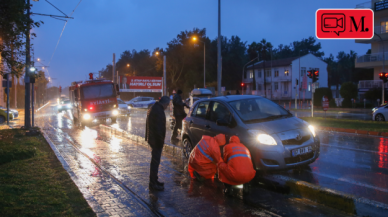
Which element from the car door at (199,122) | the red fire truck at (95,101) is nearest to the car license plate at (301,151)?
the car door at (199,122)

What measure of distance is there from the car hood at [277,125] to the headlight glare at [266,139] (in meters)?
0.10

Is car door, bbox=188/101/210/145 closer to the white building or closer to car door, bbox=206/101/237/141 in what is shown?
car door, bbox=206/101/237/141

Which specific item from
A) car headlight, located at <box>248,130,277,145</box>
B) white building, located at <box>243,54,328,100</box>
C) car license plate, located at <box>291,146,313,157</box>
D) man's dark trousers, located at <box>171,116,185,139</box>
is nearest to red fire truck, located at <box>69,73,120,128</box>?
man's dark trousers, located at <box>171,116,185,139</box>

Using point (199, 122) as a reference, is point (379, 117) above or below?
below

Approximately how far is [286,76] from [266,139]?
58.7m

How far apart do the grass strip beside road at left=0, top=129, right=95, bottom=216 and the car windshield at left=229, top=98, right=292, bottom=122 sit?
359 centimetres

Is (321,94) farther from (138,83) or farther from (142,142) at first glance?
(142,142)

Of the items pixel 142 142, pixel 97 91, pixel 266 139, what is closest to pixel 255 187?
pixel 266 139

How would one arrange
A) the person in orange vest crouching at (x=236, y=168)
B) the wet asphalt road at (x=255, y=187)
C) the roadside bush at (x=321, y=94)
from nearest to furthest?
the wet asphalt road at (x=255, y=187), the person in orange vest crouching at (x=236, y=168), the roadside bush at (x=321, y=94)

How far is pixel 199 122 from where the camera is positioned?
777 centimetres

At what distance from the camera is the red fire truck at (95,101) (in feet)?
61.7

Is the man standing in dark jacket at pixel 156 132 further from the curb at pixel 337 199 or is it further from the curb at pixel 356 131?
the curb at pixel 356 131

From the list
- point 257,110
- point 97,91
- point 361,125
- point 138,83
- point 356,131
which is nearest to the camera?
point 257,110

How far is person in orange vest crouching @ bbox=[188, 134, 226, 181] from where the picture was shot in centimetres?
575
